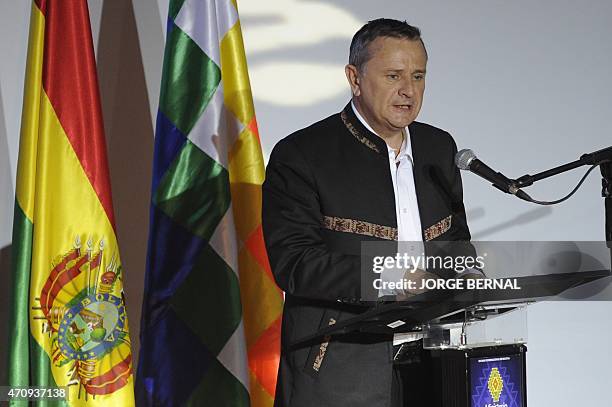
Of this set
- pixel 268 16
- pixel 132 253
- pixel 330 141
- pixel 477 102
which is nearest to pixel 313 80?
pixel 268 16

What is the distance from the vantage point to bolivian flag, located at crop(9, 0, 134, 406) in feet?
9.77

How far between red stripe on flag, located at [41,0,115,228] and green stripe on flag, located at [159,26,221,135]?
0.92 feet

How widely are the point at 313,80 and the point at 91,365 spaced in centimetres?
151

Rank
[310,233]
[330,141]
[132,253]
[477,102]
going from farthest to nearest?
[477,102]
[132,253]
[330,141]
[310,233]

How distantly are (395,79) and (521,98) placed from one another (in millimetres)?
1817

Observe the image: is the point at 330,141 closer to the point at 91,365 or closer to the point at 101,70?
the point at 91,365

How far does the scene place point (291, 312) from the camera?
7.48 feet

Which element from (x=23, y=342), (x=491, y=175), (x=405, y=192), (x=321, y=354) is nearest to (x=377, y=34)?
(x=405, y=192)

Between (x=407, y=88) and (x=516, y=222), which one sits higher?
(x=407, y=88)

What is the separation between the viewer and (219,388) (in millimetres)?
3188

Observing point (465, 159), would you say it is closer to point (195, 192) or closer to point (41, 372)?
point (195, 192)

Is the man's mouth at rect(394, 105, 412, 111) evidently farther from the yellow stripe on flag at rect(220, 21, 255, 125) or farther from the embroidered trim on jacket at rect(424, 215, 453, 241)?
the yellow stripe on flag at rect(220, 21, 255, 125)

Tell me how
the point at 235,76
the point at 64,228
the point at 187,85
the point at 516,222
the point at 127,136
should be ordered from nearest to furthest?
the point at 64,228
the point at 187,85
the point at 235,76
the point at 127,136
the point at 516,222

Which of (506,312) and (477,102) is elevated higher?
(477,102)
